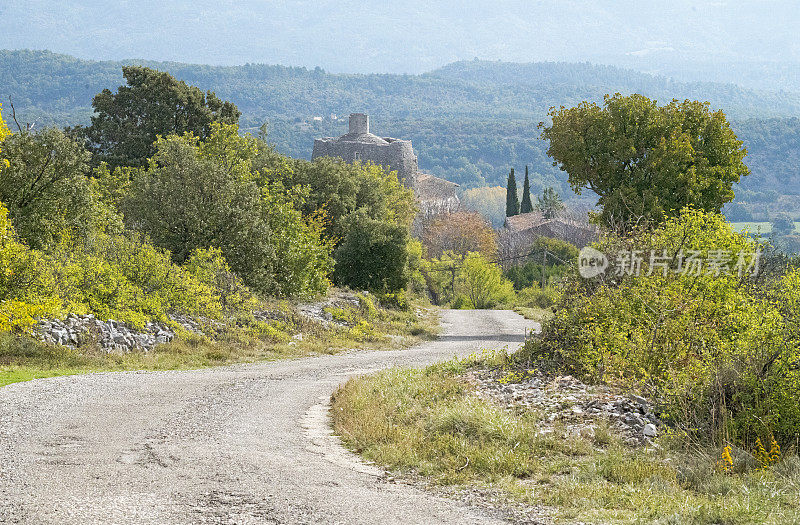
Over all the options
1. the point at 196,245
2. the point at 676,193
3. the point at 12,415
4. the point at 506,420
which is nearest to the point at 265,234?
the point at 196,245

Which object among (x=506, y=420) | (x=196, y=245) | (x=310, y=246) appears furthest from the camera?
(x=310, y=246)

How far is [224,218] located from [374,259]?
1256 centimetres

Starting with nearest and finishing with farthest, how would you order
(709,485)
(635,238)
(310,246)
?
(709,485)
(635,238)
(310,246)

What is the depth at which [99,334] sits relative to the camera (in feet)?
69.1

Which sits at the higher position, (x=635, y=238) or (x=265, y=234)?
(x=635, y=238)

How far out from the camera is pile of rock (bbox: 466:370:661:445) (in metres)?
11.2

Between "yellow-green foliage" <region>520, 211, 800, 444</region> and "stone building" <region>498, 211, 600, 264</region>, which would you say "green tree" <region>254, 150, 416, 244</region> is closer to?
"yellow-green foliage" <region>520, 211, 800, 444</region>

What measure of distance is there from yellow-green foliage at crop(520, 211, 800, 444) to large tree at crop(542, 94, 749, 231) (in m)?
12.8

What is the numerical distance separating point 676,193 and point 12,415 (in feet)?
83.8

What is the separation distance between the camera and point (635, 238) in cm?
1717

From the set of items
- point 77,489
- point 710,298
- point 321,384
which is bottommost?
point 321,384

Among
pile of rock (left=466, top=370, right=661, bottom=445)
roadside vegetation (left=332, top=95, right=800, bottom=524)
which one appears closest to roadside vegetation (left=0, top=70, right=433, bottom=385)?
roadside vegetation (left=332, top=95, right=800, bottom=524)

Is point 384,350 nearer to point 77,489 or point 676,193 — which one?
point 676,193

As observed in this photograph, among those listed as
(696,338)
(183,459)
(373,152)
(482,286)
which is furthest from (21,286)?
(373,152)
